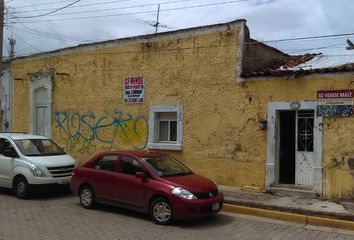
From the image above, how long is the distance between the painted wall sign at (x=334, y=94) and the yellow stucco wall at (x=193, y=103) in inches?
4.7

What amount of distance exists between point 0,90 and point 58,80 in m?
2.53

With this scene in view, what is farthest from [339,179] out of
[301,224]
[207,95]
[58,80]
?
[58,80]

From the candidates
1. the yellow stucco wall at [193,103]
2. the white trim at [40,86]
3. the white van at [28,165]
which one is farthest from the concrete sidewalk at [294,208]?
the white trim at [40,86]

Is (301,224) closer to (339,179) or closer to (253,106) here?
(339,179)

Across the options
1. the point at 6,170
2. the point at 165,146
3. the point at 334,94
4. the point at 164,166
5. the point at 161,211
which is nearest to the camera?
the point at 161,211

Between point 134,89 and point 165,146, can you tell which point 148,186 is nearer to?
point 165,146

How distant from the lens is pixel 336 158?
12.0 m

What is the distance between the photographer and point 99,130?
672 inches

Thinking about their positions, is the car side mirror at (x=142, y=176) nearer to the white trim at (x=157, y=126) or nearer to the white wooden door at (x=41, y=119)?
the white trim at (x=157, y=126)

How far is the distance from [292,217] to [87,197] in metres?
4.62

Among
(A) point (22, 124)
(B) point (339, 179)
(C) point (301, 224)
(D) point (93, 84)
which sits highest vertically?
(D) point (93, 84)

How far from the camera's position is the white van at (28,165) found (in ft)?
41.1

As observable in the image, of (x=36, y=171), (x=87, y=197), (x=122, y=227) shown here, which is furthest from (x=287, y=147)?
(x=36, y=171)

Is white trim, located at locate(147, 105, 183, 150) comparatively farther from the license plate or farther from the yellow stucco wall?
the license plate
